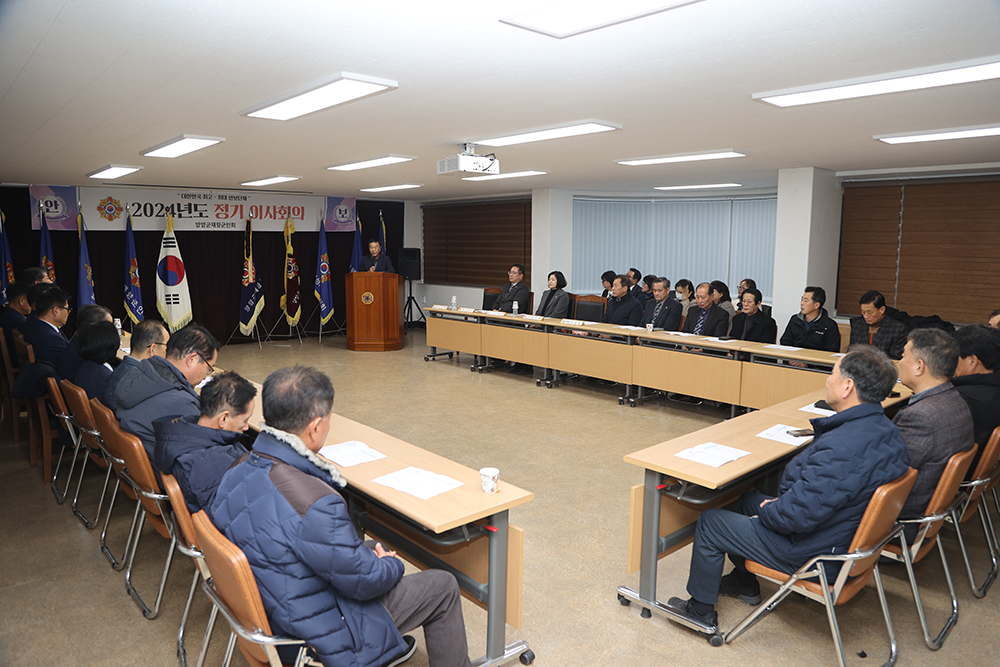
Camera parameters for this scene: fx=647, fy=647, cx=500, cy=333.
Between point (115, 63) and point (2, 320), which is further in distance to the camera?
point (2, 320)

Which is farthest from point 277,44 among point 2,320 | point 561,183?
point 561,183

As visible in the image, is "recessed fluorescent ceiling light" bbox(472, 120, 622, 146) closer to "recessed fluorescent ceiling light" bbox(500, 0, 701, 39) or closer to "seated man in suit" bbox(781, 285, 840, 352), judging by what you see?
"recessed fluorescent ceiling light" bbox(500, 0, 701, 39)

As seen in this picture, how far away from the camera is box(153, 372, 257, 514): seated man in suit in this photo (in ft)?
8.66

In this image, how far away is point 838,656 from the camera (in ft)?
8.76

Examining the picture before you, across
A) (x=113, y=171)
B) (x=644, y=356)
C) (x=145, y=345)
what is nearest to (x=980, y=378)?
(x=644, y=356)

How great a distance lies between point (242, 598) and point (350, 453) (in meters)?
1.23

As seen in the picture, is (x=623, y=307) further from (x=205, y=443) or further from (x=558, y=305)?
(x=205, y=443)

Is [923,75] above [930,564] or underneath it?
above

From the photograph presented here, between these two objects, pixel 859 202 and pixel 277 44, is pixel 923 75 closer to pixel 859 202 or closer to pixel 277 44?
pixel 277 44

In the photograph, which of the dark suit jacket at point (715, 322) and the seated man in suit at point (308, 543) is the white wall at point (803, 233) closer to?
the dark suit jacket at point (715, 322)

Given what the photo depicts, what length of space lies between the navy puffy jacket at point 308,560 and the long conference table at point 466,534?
382 mm

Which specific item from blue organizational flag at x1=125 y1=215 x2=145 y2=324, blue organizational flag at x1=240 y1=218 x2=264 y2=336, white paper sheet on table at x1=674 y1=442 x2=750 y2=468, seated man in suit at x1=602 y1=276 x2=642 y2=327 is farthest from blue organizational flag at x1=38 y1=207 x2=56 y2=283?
white paper sheet on table at x1=674 y1=442 x2=750 y2=468

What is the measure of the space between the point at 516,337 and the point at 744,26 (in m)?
6.13

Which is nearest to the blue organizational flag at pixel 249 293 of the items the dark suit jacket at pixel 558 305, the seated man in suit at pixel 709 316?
the dark suit jacket at pixel 558 305
